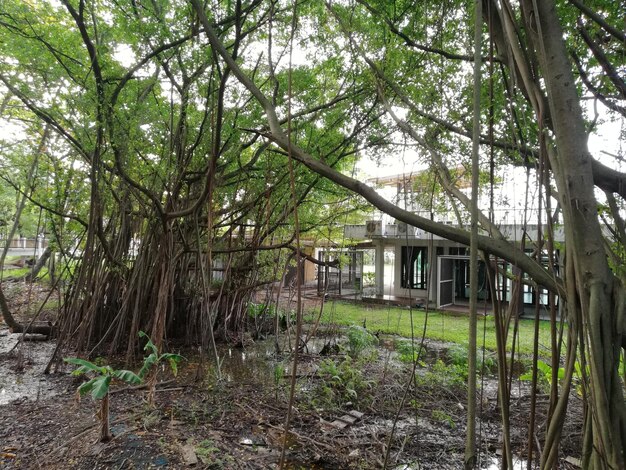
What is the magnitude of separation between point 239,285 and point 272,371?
6.93 feet

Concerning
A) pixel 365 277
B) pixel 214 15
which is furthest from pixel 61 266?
pixel 365 277

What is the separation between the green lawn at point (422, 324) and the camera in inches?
262

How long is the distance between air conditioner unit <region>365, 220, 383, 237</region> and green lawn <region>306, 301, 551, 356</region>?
2261 millimetres

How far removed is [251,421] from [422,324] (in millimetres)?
5812

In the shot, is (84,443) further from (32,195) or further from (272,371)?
(32,195)

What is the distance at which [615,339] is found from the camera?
98cm

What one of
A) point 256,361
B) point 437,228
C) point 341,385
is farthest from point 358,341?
point 437,228

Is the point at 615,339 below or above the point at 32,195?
below

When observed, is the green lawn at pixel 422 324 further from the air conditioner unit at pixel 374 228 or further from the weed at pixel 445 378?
the air conditioner unit at pixel 374 228

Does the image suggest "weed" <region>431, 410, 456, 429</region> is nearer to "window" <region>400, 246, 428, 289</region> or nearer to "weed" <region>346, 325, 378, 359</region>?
"weed" <region>346, 325, 378, 359</region>

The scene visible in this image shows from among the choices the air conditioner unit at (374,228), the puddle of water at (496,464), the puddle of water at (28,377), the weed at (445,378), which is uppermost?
the air conditioner unit at (374,228)

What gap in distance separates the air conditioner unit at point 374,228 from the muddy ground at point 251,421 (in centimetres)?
689

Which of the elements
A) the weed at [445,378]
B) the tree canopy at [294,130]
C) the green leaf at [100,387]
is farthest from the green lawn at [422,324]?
the green leaf at [100,387]

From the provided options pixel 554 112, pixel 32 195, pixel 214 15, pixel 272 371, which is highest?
pixel 214 15
